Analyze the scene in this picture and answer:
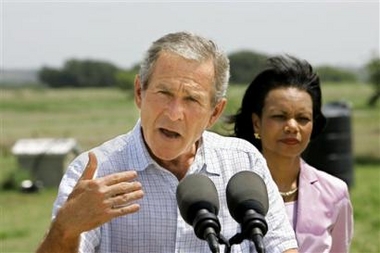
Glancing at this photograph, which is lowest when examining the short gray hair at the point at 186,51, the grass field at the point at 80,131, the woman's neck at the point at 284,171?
the grass field at the point at 80,131

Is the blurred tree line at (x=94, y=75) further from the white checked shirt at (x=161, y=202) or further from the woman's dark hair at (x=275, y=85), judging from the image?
the white checked shirt at (x=161, y=202)

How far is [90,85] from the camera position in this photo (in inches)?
1176

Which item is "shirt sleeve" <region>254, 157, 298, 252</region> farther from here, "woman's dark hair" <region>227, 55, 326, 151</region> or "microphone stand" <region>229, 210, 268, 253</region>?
"woman's dark hair" <region>227, 55, 326, 151</region>

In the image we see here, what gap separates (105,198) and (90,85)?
91.0 ft

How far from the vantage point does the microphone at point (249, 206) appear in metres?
2.23

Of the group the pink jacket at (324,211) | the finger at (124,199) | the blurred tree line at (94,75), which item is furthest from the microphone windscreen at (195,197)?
the blurred tree line at (94,75)

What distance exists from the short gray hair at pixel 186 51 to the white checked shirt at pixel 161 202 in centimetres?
22

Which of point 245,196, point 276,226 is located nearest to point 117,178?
point 245,196

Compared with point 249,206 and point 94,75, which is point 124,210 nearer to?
point 249,206

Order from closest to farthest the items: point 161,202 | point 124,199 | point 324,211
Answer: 1. point 124,199
2. point 161,202
3. point 324,211

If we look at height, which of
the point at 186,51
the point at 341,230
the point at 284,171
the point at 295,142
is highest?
the point at 186,51

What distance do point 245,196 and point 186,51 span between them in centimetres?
50

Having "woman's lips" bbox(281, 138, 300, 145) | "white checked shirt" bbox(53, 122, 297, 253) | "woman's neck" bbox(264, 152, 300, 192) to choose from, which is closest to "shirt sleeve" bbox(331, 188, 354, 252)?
"woman's neck" bbox(264, 152, 300, 192)

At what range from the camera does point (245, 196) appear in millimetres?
2338
